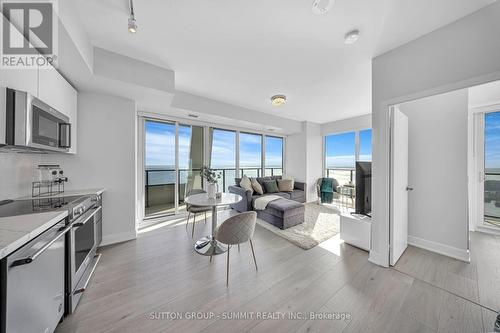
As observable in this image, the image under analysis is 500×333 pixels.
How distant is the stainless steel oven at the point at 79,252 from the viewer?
1438mm

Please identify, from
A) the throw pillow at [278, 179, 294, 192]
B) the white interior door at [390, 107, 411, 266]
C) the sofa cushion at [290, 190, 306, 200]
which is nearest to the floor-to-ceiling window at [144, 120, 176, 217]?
the throw pillow at [278, 179, 294, 192]

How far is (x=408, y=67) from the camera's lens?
Result: 6.46 feet

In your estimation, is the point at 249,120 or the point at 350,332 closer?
the point at 350,332

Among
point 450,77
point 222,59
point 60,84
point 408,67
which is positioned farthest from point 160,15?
point 450,77

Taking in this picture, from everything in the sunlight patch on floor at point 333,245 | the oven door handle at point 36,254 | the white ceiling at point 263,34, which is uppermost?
the white ceiling at point 263,34

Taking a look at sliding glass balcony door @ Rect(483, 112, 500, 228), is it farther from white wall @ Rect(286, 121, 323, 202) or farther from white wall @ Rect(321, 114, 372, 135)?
white wall @ Rect(286, 121, 323, 202)

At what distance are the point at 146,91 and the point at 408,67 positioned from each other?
136 inches

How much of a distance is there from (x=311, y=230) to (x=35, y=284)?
3386mm

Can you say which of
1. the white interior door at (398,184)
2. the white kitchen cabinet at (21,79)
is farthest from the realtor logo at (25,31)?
the white interior door at (398,184)

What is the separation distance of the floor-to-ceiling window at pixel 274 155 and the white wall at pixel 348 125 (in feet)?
5.33

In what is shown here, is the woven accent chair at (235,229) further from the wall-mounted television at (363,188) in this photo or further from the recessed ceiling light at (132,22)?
the recessed ceiling light at (132,22)

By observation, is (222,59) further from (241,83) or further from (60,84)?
(60,84)

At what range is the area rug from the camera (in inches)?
110

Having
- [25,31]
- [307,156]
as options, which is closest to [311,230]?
[307,156]
